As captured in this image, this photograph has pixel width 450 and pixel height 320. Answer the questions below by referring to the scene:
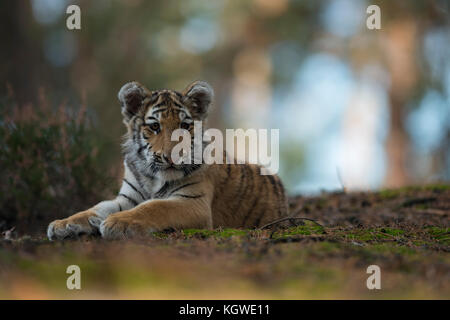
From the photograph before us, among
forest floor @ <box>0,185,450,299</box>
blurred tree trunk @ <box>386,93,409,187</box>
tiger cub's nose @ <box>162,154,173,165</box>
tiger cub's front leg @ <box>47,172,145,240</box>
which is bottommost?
forest floor @ <box>0,185,450,299</box>

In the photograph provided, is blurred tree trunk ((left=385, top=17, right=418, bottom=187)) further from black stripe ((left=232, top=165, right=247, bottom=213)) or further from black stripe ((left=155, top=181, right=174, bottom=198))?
black stripe ((left=155, top=181, right=174, bottom=198))

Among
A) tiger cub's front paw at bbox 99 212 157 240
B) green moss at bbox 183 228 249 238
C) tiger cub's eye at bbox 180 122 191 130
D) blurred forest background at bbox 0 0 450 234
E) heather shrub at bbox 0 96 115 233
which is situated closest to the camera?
tiger cub's front paw at bbox 99 212 157 240

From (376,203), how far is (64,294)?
20.9ft

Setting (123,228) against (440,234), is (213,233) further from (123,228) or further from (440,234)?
(440,234)

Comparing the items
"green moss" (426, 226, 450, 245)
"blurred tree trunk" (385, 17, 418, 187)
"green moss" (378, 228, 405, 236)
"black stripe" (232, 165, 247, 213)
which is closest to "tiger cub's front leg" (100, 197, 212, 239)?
"black stripe" (232, 165, 247, 213)

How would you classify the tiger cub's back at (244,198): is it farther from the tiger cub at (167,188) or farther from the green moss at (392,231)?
the green moss at (392,231)

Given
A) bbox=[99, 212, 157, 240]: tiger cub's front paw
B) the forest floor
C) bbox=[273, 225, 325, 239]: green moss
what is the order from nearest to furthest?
the forest floor → bbox=[99, 212, 157, 240]: tiger cub's front paw → bbox=[273, 225, 325, 239]: green moss

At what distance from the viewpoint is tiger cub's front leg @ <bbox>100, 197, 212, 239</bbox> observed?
4.77 m

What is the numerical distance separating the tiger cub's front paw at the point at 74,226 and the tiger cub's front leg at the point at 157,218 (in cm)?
43

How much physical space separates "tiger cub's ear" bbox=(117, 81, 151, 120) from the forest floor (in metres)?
1.77

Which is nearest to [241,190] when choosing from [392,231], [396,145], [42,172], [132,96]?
[132,96]

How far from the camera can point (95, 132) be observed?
859cm

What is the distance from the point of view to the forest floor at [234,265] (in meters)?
3.28

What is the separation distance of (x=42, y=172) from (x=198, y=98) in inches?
113
